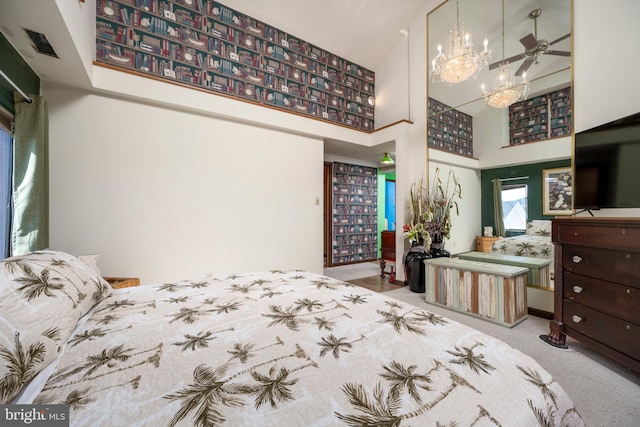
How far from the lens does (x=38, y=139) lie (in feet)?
6.64

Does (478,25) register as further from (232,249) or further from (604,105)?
→ (232,249)

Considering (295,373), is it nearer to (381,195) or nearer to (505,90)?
(505,90)

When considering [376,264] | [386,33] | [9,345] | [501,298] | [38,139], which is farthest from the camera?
[376,264]

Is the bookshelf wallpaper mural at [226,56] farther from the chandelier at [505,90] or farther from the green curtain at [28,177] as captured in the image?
the chandelier at [505,90]

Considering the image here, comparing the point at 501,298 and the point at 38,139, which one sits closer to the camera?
the point at 38,139

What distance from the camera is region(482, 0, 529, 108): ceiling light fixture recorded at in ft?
8.75

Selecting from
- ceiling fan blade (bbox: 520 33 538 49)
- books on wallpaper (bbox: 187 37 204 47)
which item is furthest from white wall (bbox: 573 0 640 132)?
books on wallpaper (bbox: 187 37 204 47)

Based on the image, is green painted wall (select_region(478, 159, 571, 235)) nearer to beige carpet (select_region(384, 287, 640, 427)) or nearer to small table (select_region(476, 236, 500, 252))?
small table (select_region(476, 236, 500, 252))

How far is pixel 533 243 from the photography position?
8.44ft

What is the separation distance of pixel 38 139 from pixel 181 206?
1215 mm

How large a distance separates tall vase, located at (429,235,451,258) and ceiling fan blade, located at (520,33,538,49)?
2.32 m

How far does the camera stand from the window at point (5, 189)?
6.26 feet

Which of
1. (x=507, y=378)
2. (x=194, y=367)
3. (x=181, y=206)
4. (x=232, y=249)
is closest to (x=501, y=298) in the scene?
(x=507, y=378)

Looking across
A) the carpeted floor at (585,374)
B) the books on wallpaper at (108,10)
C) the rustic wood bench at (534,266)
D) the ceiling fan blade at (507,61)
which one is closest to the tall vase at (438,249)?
the rustic wood bench at (534,266)
